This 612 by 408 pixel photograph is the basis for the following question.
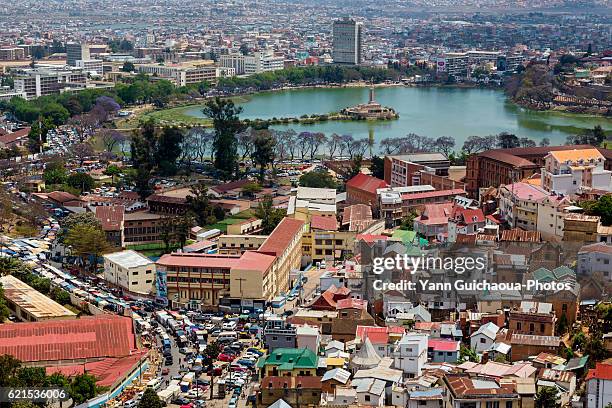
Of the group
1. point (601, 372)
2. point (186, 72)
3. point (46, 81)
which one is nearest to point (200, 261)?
point (601, 372)

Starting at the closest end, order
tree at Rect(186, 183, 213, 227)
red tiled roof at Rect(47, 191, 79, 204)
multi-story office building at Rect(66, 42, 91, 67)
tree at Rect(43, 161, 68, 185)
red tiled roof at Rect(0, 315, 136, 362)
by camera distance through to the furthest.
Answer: red tiled roof at Rect(0, 315, 136, 362), tree at Rect(186, 183, 213, 227), red tiled roof at Rect(47, 191, 79, 204), tree at Rect(43, 161, 68, 185), multi-story office building at Rect(66, 42, 91, 67)

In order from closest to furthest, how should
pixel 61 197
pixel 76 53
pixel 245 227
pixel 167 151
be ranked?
pixel 245 227 → pixel 61 197 → pixel 167 151 → pixel 76 53

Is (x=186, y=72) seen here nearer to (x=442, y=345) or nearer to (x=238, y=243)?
(x=238, y=243)

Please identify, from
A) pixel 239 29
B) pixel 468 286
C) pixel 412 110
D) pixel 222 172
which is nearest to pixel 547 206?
pixel 468 286

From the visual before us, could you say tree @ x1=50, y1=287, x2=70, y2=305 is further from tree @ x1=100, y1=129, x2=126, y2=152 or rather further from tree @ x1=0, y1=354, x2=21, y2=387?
tree @ x1=100, y1=129, x2=126, y2=152

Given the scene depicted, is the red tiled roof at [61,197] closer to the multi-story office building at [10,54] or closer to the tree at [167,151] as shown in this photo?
the tree at [167,151]

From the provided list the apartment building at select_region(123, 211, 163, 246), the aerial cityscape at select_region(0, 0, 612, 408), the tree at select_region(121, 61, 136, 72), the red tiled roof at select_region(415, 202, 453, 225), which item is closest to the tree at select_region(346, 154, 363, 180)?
the aerial cityscape at select_region(0, 0, 612, 408)
